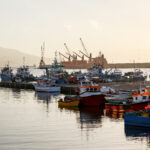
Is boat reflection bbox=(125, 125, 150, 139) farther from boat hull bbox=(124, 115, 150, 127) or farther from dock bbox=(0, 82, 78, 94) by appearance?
dock bbox=(0, 82, 78, 94)

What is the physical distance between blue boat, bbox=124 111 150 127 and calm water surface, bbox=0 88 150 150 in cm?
87

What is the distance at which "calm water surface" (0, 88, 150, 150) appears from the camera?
128ft

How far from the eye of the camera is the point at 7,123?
52.3 metres

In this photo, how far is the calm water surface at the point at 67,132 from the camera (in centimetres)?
3888

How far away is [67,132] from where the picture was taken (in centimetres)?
4556

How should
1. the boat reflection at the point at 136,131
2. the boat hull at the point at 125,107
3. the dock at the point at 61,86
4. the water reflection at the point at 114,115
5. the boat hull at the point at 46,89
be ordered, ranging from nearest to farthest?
1. the boat reflection at the point at 136,131
2. the water reflection at the point at 114,115
3. the boat hull at the point at 125,107
4. the dock at the point at 61,86
5. the boat hull at the point at 46,89

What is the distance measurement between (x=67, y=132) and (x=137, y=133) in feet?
26.7

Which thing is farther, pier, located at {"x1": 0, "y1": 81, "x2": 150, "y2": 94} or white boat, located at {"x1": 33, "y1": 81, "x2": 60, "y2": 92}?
white boat, located at {"x1": 33, "y1": 81, "x2": 60, "y2": 92}

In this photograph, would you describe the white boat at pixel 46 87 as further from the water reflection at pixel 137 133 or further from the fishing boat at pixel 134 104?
the water reflection at pixel 137 133

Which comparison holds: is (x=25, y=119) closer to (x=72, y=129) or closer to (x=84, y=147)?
(x=72, y=129)

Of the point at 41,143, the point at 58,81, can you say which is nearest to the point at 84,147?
the point at 41,143

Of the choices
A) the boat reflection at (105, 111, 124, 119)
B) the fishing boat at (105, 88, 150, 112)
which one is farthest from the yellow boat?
the boat reflection at (105, 111, 124, 119)

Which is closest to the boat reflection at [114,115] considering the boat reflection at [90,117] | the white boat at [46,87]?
the boat reflection at [90,117]

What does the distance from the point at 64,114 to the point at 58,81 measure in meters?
64.8
